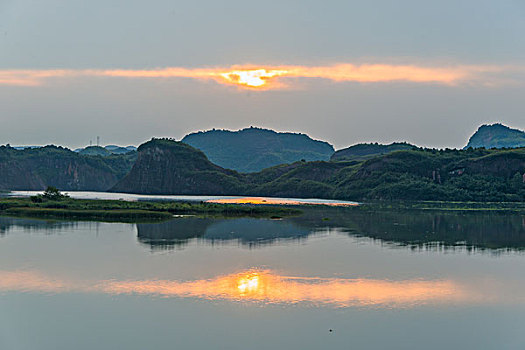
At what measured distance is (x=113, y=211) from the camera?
11444 cm

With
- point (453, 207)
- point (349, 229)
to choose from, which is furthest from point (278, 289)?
point (453, 207)

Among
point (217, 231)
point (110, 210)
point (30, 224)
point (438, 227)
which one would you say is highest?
point (110, 210)

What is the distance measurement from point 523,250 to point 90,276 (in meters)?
55.7

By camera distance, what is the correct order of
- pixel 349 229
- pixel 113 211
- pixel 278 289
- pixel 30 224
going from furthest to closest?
pixel 113 211, pixel 30 224, pixel 349 229, pixel 278 289

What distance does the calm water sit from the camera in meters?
37.4

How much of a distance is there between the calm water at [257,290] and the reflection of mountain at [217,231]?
0.44 meters

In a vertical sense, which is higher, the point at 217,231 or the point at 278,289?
the point at 217,231

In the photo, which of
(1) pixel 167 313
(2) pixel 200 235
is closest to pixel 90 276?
(1) pixel 167 313

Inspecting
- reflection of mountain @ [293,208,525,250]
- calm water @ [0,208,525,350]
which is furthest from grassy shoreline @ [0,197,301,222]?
calm water @ [0,208,525,350]

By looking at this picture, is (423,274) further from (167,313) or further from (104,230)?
(104,230)

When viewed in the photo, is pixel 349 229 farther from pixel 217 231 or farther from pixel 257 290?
pixel 257 290

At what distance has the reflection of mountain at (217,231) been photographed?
266 feet

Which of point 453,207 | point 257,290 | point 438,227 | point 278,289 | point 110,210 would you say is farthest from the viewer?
→ point 453,207

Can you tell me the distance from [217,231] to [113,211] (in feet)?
102
